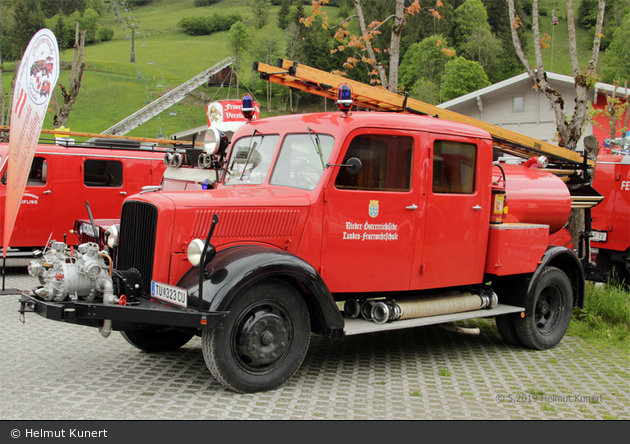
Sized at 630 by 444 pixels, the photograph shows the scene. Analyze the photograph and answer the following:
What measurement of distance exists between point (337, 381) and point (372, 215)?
5.04 ft

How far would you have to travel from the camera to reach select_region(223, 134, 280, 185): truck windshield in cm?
565

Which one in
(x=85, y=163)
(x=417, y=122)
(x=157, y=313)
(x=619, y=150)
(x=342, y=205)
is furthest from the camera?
(x=85, y=163)

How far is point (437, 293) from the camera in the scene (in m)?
6.17

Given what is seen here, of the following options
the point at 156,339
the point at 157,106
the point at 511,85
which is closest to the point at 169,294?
the point at 156,339

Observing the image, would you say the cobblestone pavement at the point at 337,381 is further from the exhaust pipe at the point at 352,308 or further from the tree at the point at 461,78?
the tree at the point at 461,78

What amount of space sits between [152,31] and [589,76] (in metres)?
109

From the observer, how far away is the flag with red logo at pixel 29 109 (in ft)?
17.8

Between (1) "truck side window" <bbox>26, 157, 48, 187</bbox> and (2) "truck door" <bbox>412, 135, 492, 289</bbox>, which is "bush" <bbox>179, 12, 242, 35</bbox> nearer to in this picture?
(1) "truck side window" <bbox>26, 157, 48, 187</bbox>

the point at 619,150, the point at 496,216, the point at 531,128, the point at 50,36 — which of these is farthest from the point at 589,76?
the point at 531,128

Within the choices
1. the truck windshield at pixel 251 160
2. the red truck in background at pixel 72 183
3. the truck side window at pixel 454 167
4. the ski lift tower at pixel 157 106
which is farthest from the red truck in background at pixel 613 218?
the ski lift tower at pixel 157 106

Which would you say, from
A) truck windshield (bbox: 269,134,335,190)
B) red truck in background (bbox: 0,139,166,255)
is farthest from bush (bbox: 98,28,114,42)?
truck windshield (bbox: 269,134,335,190)

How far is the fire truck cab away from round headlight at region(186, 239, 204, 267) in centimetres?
1

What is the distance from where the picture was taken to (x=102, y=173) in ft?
40.2
